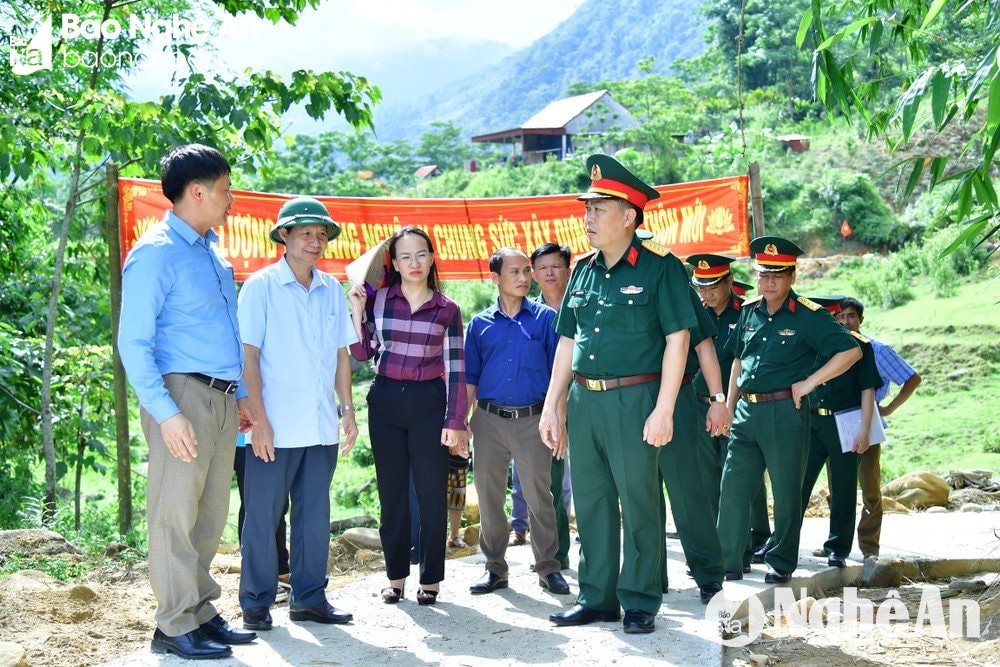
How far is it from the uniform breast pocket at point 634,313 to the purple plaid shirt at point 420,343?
2.92 ft

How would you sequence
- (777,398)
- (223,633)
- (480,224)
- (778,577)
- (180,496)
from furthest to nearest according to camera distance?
(480,224)
(777,398)
(778,577)
(223,633)
(180,496)

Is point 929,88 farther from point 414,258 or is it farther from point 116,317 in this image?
point 116,317

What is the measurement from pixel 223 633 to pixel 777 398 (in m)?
3.06

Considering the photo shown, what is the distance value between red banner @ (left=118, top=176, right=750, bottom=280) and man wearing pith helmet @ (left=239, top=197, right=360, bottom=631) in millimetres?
3074

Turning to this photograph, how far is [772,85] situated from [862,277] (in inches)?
917

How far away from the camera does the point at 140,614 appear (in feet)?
17.2

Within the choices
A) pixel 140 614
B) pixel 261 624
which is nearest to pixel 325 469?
pixel 261 624

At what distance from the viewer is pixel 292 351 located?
4664 mm

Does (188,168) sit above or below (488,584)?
above

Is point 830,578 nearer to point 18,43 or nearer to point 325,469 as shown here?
point 325,469

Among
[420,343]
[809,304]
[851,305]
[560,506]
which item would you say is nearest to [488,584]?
[560,506]

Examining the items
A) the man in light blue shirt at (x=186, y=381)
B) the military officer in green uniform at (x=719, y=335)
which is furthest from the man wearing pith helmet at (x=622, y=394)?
the military officer in green uniform at (x=719, y=335)

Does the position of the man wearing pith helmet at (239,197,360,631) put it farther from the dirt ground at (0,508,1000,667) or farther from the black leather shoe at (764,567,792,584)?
the black leather shoe at (764,567,792,584)

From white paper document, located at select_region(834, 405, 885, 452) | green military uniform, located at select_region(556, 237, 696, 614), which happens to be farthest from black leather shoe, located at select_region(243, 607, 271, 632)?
white paper document, located at select_region(834, 405, 885, 452)
